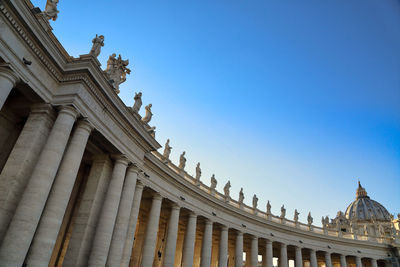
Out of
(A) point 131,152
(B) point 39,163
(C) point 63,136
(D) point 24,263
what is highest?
(A) point 131,152

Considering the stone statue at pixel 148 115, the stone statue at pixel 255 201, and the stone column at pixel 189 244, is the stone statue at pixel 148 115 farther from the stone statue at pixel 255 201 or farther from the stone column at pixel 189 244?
the stone statue at pixel 255 201

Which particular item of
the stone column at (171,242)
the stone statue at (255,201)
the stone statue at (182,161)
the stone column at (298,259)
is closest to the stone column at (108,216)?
the stone column at (171,242)

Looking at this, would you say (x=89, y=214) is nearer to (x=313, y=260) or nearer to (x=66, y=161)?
(x=66, y=161)

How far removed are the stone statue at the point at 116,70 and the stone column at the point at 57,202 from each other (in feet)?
20.8

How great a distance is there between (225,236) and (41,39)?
137 ft

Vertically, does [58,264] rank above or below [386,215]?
below

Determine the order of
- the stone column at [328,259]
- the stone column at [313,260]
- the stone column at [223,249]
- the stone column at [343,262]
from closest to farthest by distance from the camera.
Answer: the stone column at [223,249] → the stone column at [313,260] → the stone column at [328,259] → the stone column at [343,262]

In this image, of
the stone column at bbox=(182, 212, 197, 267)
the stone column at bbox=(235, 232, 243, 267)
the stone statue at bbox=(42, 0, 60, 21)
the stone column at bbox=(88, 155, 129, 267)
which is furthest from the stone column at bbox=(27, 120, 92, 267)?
the stone column at bbox=(235, 232, 243, 267)

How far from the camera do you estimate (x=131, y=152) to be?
31.3 metres

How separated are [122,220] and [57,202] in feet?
31.3

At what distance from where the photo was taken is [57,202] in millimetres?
21062

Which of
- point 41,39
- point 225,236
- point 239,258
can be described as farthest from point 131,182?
point 239,258

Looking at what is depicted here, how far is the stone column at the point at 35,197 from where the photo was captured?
18172 millimetres

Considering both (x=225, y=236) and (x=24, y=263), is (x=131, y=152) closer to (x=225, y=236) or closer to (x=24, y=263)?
(x=24, y=263)
